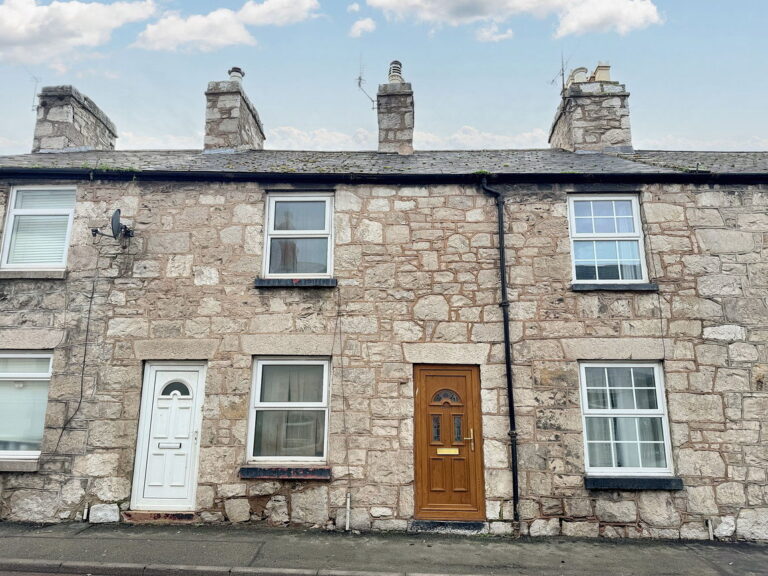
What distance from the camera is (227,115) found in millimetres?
9492

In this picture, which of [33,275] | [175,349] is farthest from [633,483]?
[33,275]

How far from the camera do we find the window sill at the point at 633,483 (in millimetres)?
6254

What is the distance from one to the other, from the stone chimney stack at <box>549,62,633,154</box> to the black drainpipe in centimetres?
311

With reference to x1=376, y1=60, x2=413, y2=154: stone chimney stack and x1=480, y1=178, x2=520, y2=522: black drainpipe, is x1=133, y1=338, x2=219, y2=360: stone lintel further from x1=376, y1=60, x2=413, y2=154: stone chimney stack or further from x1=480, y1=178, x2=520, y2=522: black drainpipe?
x1=376, y1=60, x2=413, y2=154: stone chimney stack

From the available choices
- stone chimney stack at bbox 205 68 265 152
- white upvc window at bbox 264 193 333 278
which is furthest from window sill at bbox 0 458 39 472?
stone chimney stack at bbox 205 68 265 152

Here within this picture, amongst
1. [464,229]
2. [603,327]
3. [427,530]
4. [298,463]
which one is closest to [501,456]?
[427,530]

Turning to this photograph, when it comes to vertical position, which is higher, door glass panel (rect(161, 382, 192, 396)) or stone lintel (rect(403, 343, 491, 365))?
stone lintel (rect(403, 343, 491, 365))

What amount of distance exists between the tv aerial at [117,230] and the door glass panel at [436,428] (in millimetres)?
5056

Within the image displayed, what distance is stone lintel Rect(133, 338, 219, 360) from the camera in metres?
6.82

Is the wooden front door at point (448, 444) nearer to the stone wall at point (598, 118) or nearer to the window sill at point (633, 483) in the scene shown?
the window sill at point (633, 483)

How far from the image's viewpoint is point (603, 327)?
22.3 feet

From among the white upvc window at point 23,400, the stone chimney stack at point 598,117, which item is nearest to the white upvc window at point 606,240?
the stone chimney stack at point 598,117

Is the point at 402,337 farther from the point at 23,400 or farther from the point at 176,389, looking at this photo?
the point at 23,400

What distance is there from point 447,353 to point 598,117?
581 cm
